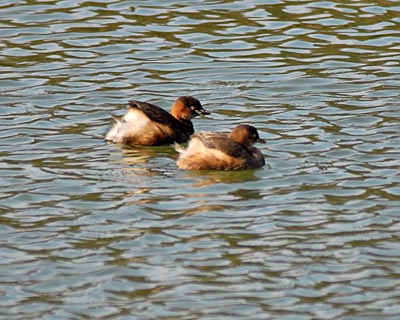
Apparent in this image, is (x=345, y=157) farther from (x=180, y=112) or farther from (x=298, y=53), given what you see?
(x=298, y=53)

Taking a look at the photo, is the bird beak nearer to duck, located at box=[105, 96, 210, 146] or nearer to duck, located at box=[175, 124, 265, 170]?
duck, located at box=[105, 96, 210, 146]

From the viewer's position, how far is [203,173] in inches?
482

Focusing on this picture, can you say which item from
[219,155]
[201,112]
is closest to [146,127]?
[201,112]

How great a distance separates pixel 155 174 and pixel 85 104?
8.05ft

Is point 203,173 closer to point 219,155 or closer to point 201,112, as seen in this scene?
point 219,155

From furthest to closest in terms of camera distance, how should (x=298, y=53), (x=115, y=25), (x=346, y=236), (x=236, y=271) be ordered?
1. (x=115, y=25)
2. (x=298, y=53)
3. (x=346, y=236)
4. (x=236, y=271)

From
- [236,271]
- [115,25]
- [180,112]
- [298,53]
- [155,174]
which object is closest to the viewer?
[236,271]

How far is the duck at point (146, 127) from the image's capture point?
13219 millimetres

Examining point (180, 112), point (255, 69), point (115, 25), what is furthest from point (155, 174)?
point (115, 25)

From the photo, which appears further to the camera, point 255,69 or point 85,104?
point 255,69

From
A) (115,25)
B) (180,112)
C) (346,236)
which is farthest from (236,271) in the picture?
(115,25)

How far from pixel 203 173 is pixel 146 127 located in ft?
4.01

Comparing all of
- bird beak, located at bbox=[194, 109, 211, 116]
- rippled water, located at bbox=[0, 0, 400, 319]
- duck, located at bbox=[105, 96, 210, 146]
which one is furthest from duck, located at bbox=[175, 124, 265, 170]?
bird beak, located at bbox=[194, 109, 211, 116]

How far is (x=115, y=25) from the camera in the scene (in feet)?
56.3
